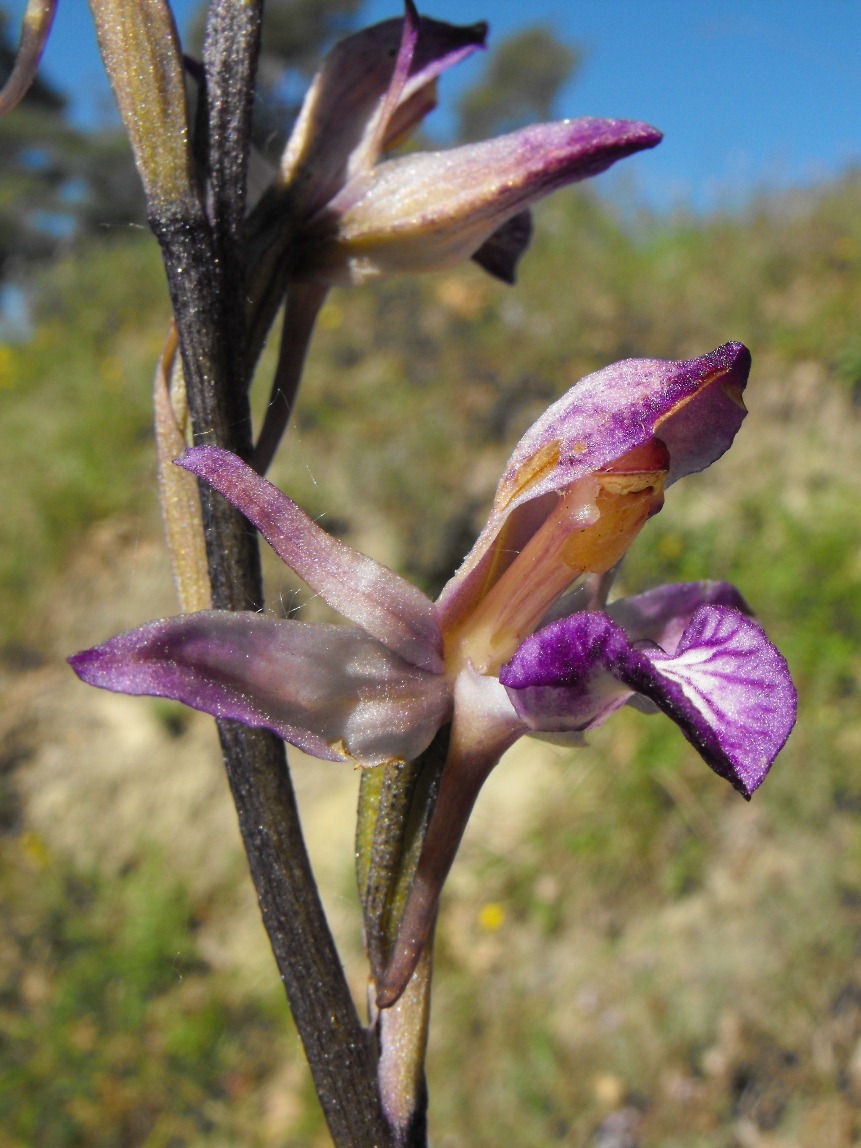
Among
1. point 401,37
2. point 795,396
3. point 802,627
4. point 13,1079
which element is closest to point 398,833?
point 401,37

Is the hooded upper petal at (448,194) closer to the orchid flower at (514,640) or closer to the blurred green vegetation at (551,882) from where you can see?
the orchid flower at (514,640)

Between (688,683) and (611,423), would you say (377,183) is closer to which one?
(611,423)

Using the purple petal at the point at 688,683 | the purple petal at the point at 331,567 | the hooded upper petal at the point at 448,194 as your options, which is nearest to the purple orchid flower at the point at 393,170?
the hooded upper petal at the point at 448,194

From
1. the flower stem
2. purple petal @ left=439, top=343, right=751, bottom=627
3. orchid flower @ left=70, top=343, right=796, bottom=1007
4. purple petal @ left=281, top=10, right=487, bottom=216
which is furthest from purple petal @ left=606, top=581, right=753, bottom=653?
purple petal @ left=281, top=10, right=487, bottom=216

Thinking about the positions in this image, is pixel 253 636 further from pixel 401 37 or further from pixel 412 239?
pixel 401 37

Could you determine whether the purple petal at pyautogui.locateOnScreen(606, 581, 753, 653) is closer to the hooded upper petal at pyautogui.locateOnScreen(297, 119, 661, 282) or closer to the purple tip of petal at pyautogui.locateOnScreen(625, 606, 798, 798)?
the purple tip of petal at pyautogui.locateOnScreen(625, 606, 798, 798)

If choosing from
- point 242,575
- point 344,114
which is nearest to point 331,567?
point 242,575
